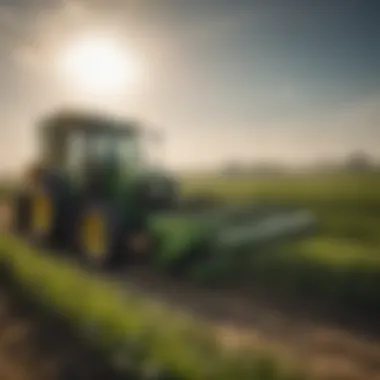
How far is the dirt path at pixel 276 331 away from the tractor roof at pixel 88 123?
411 millimetres

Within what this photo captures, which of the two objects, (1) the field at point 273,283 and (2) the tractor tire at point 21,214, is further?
(2) the tractor tire at point 21,214

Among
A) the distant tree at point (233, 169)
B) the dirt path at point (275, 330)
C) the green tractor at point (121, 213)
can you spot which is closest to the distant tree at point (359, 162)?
the green tractor at point (121, 213)

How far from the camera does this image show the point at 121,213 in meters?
1.33

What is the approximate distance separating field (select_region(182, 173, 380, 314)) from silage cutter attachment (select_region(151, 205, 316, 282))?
31 millimetres

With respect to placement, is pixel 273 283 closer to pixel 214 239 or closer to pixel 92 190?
pixel 214 239

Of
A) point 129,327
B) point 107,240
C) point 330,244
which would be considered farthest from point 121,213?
point 330,244

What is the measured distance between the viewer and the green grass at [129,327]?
1089mm

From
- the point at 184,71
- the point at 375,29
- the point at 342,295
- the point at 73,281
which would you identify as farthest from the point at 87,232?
the point at 375,29

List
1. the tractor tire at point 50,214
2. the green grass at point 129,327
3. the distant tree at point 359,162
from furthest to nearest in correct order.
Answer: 1. the tractor tire at point 50,214
2. the distant tree at point 359,162
3. the green grass at point 129,327

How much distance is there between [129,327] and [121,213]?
0.32 meters

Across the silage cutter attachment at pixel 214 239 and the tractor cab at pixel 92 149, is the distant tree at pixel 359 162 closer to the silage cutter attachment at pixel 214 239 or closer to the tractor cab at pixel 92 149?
the silage cutter attachment at pixel 214 239

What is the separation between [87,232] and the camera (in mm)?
1332

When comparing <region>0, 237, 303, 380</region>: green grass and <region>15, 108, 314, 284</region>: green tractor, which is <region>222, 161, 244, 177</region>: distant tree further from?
<region>0, 237, 303, 380</region>: green grass

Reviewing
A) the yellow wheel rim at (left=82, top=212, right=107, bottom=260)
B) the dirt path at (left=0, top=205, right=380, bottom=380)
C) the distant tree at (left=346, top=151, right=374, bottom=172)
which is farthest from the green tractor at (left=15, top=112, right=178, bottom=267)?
the distant tree at (left=346, top=151, right=374, bottom=172)
